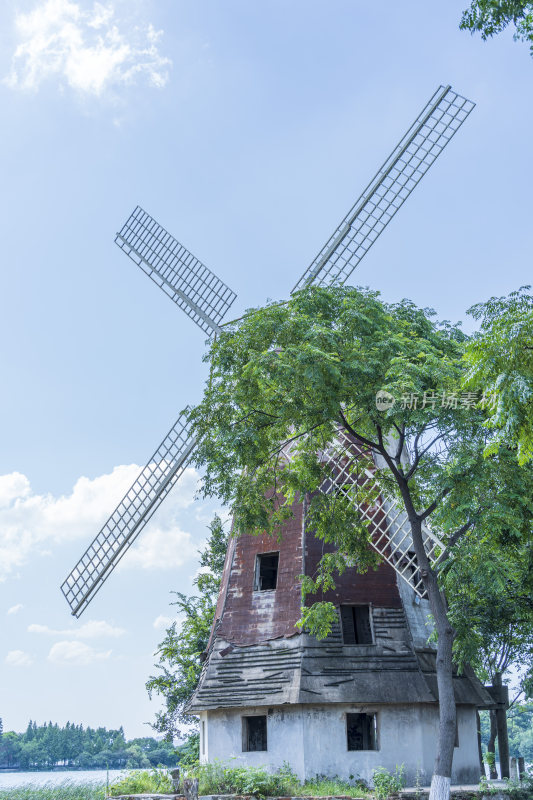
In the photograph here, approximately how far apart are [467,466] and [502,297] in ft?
11.0

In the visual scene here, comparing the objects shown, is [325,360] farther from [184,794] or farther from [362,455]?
[184,794]

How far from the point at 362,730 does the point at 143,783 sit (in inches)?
Answer: 229

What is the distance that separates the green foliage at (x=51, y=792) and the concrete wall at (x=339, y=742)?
7.97 m

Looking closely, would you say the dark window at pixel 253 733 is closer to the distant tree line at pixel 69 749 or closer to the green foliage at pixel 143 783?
the green foliage at pixel 143 783

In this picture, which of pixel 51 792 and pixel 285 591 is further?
pixel 51 792

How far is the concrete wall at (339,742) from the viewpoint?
18.7 m

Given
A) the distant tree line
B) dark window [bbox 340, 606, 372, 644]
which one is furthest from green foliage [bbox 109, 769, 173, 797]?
the distant tree line

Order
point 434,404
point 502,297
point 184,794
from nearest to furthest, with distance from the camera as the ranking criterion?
point 502,297, point 434,404, point 184,794

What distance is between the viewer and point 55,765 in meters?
90.1

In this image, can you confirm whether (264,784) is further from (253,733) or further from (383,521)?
(383,521)

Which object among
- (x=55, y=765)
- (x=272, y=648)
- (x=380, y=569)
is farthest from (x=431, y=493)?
(x=55, y=765)

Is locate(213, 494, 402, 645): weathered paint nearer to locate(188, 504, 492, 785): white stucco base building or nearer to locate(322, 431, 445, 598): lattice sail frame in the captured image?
locate(188, 504, 492, 785): white stucco base building

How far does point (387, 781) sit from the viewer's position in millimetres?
17875

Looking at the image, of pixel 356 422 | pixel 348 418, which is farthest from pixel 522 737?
pixel 356 422
